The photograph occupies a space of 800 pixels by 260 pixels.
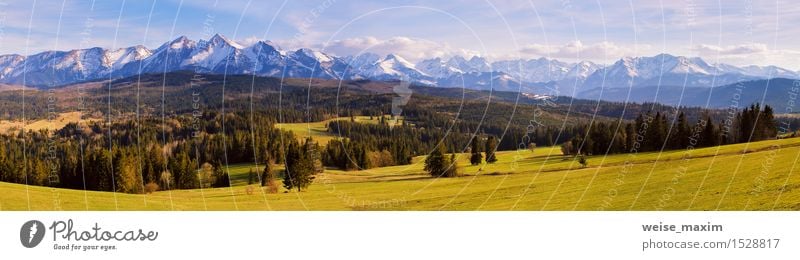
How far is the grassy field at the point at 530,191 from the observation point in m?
21.5

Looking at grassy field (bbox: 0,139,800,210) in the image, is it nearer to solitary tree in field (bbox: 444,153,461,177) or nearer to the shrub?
solitary tree in field (bbox: 444,153,461,177)

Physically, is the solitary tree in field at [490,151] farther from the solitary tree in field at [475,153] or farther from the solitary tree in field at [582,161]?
the solitary tree in field at [582,161]

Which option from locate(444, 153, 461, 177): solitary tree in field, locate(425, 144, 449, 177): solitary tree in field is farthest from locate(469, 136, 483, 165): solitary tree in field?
locate(425, 144, 449, 177): solitary tree in field

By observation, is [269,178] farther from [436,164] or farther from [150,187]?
[436,164]

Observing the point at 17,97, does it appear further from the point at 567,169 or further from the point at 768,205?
the point at 768,205

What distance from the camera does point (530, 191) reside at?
23.6m

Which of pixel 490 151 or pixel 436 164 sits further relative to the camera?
pixel 490 151

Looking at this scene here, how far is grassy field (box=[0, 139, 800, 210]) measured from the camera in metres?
21.5

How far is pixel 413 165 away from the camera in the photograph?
86.1 feet
